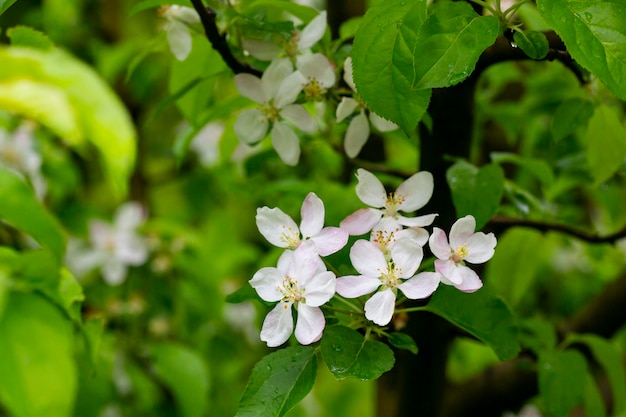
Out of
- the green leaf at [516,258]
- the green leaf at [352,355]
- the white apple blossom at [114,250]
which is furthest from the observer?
the white apple blossom at [114,250]

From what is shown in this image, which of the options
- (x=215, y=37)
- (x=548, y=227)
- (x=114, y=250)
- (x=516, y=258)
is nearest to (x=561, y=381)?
(x=548, y=227)

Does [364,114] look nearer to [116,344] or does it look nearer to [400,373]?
[400,373]

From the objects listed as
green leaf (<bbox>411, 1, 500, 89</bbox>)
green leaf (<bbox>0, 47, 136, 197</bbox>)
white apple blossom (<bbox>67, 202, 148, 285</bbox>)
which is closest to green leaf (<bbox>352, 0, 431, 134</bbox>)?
green leaf (<bbox>411, 1, 500, 89</bbox>)

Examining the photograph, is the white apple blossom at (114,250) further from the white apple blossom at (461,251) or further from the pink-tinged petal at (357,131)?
the white apple blossom at (461,251)

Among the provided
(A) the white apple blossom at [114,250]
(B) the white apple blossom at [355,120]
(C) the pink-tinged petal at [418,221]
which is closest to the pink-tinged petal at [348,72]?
A: (B) the white apple blossom at [355,120]

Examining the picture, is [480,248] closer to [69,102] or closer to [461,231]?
[461,231]

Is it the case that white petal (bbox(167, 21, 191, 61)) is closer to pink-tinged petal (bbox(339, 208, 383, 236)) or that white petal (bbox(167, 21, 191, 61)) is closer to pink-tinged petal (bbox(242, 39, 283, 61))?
pink-tinged petal (bbox(242, 39, 283, 61))
